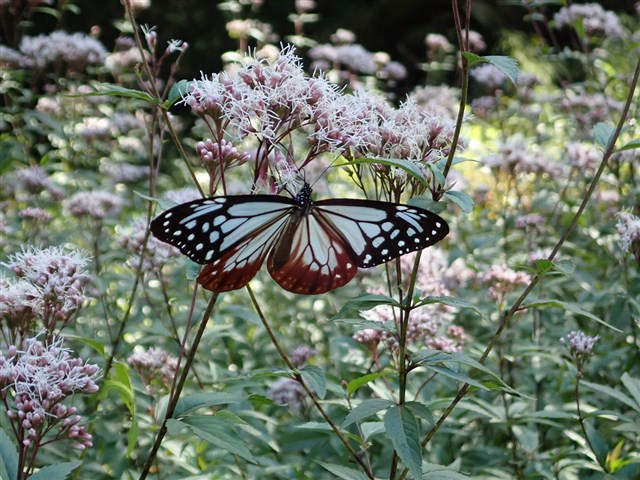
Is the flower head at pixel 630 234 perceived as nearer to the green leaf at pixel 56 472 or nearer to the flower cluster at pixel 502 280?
the flower cluster at pixel 502 280

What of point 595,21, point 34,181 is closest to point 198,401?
point 34,181

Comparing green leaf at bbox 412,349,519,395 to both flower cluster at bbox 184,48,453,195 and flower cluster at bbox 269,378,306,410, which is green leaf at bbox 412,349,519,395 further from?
flower cluster at bbox 269,378,306,410

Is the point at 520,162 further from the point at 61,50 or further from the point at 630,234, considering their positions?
the point at 61,50

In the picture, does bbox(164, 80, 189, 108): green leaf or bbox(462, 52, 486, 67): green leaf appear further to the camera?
bbox(164, 80, 189, 108): green leaf

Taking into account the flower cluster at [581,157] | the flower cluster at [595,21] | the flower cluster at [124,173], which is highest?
the flower cluster at [595,21]

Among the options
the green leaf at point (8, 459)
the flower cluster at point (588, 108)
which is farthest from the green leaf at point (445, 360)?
the flower cluster at point (588, 108)

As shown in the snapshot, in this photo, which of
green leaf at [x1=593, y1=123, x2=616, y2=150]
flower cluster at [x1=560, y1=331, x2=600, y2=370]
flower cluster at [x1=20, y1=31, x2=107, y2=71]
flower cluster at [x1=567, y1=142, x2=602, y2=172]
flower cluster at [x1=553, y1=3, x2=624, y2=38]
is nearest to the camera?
green leaf at [x1=593, y1=123, x2=616, y2=150]

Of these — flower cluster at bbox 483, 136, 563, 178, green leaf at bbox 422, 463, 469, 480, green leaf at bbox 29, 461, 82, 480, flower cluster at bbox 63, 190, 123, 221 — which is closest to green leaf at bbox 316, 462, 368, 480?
green leaf at bbox 422, 463, 469, 480
